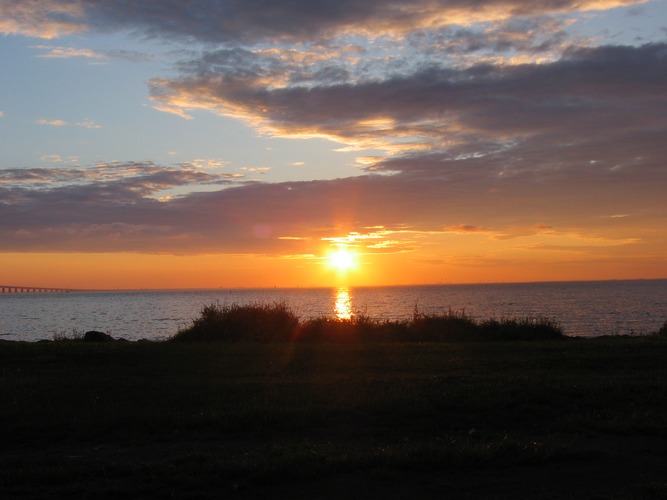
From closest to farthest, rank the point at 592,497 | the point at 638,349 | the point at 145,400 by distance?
the point at 592,497 → the point at 145,400 → the point at 638,349

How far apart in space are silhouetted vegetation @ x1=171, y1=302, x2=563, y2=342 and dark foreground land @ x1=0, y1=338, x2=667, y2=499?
9.11 metres

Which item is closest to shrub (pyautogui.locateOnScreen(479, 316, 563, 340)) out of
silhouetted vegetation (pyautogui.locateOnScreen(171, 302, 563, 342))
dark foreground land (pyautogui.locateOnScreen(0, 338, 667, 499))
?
silhouetted vegetation (pyautogui.locateOnScreen(171, 302, 563, 342))

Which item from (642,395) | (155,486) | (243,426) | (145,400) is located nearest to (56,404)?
(145,400)

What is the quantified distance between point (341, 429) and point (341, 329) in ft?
54.8

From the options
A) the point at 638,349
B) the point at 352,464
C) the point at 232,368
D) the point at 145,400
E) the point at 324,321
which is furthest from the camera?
the point at 324,321

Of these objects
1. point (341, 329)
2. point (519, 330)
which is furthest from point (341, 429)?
point (519, 330)

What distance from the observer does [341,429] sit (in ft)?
32.7

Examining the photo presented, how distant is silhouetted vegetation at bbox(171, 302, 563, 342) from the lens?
2616 centimetres

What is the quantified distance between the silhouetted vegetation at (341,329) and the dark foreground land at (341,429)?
911cm

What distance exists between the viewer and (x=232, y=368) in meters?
16.3

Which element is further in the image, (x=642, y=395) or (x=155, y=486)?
(x=642, y=395)

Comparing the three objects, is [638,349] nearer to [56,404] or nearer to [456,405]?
[456,405]

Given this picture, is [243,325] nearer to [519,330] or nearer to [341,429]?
[519,330]

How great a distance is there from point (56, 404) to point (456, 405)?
6860mm
